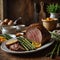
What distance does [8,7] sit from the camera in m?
3.75

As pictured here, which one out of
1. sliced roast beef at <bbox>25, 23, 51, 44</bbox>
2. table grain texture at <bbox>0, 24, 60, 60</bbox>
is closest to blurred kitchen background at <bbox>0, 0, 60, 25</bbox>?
sliced roast beef at <bbox>25, 23, 51, 44</bbox>

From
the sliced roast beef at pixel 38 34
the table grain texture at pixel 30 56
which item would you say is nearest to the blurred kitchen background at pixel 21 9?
the sliced roast beef at pixel 38 34

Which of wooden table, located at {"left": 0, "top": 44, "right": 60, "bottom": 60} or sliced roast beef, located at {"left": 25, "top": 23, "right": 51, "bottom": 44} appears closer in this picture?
wooden table, located at {"left": 0, "top": 44, "right": 60, "bottom": 60}

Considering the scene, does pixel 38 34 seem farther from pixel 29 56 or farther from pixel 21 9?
pixel 21 9

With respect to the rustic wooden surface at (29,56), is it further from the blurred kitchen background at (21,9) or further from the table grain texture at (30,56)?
the blurred kitchen background at (21,9)

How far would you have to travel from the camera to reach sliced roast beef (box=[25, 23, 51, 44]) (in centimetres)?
119

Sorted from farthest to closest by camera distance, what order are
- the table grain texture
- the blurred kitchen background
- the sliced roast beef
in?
the blurred kitchen background → the sliced roast beef → the table grain texture

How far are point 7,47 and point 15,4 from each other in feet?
8.62

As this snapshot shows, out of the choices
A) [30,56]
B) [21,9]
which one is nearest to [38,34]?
[30,56]

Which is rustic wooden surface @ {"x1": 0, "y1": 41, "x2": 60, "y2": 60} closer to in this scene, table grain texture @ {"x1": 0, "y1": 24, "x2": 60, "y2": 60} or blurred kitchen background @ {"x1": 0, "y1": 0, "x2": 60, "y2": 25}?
table grain texture @ {"x1": 0, "y1": 24, "x2": 60, "y2": 60}

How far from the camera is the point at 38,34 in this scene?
1209 mm

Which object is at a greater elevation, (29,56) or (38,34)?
(38,34)

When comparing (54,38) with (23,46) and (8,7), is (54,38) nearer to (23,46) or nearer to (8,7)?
(23,46)

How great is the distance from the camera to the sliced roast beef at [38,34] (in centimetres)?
119
